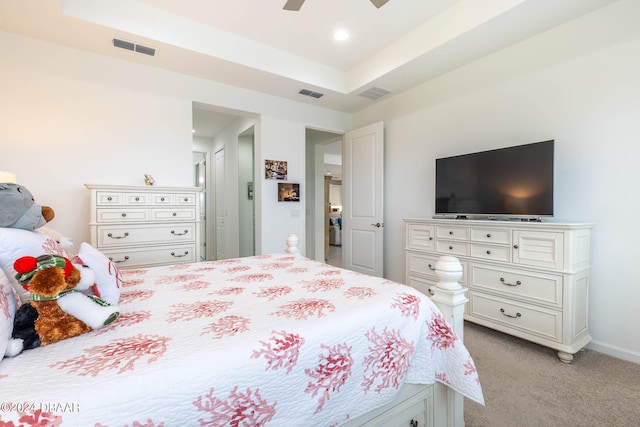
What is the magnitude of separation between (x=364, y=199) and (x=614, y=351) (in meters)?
2.86

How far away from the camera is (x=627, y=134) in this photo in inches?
83.3

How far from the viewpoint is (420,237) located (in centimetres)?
311

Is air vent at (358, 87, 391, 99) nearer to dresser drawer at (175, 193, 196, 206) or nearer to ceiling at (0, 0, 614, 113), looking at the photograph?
ceiling at (0, 0, 614, 113)

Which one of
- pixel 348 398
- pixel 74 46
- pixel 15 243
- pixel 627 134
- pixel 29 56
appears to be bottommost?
pixel 348 398

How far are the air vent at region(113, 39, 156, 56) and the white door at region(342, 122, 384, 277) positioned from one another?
8.81 feet

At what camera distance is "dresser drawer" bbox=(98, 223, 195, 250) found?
246 cm

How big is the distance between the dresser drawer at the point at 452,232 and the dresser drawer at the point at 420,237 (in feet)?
0.27

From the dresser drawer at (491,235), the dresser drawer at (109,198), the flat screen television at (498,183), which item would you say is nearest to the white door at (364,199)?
the flat screen television at (498,183)

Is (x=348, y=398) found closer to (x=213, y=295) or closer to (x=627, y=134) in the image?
(x=213, y=295)

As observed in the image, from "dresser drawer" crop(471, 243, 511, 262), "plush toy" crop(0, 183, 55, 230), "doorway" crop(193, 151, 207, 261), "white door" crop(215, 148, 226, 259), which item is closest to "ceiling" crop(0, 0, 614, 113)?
"dresser drawer" crop(471, 243, 511, 262)

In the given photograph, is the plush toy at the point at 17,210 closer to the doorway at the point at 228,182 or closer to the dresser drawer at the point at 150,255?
the dresser drawer at the point at 150,255

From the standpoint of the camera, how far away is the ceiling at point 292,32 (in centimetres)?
231

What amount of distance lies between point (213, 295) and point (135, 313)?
0.30 meters

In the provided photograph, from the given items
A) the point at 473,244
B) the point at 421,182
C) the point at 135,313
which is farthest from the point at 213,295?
the point at 421,182
